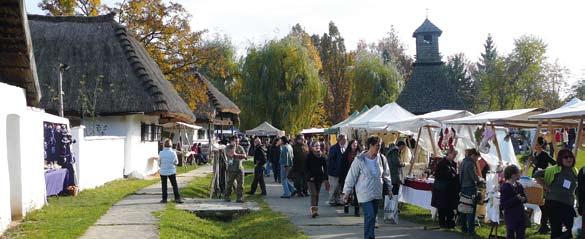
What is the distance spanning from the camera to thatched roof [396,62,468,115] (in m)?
54.4

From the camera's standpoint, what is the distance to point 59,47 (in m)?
28.3

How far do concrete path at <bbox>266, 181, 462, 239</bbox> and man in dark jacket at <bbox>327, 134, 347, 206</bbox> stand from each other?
12.2 inches

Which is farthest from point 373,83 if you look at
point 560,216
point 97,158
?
Result: point 560,216

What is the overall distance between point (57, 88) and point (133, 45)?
4.12 metres

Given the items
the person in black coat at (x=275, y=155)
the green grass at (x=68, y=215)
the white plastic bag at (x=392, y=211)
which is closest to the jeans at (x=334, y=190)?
the white plastic bag at (x=392, y=211)

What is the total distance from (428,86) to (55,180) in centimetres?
4319

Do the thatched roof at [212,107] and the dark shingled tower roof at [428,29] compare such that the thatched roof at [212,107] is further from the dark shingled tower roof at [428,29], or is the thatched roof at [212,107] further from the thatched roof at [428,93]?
the dark shingled tower roof at [428,29]

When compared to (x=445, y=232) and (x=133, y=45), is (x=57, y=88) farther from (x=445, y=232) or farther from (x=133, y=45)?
(x=445, y=232)

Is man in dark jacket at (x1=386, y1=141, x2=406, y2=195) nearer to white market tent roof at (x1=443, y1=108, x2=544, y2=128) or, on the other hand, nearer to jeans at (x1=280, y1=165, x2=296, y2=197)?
white market tent roof at (x1=443, y1=108, x2=544, y2=128)

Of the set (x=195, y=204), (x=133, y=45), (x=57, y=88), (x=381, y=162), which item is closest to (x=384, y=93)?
(x=133, y=45)

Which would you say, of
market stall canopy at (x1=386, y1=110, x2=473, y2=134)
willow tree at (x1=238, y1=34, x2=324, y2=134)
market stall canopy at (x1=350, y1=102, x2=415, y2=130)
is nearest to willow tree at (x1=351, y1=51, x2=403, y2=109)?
willow tree at (x1=238, y1=34, x2=324, y2=134)

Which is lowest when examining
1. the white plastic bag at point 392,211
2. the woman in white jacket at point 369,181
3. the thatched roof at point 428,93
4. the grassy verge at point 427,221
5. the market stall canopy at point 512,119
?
the grassy verge at point 427,221

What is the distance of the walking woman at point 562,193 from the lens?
977 cm

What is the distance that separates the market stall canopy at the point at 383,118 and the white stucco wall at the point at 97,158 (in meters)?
8.10
